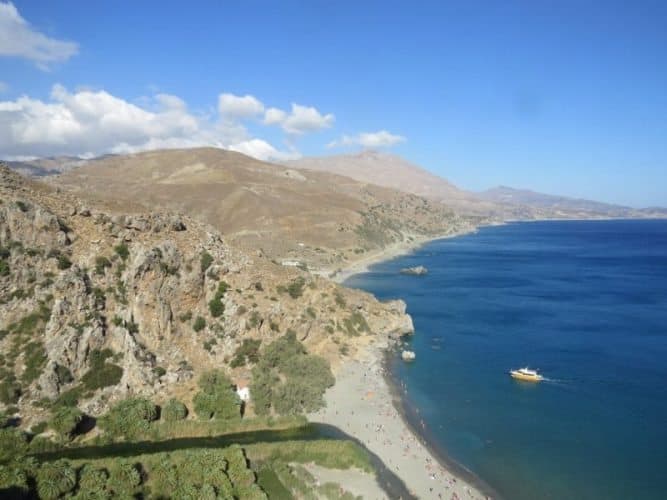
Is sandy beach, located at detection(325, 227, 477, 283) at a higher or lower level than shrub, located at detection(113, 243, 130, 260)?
lower

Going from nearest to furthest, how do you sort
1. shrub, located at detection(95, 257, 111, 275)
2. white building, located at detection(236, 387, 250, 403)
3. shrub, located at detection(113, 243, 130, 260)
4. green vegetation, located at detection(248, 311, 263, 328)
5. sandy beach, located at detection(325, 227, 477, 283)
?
white building, located at detection(236, 387, 250, 403), shrub, located at detection(95, 257, 111, 275), shrub, located at detection(113, 243, 130, 260), green vegetation, located at detection(248, 311, 263, 328), sandy beach, located at detection(325, 227, 477, 283)

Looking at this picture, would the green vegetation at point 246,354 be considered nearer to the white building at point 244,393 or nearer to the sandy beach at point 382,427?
the white building at point 244,393

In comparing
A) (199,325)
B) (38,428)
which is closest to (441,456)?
(199,325)

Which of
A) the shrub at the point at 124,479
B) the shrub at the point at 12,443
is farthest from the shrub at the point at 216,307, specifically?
the shrub at the point at 124,479

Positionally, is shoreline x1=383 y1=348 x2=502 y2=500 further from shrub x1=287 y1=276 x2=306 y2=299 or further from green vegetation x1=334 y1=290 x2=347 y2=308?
shrub x1=287 y1=276 x2=306 y2=299

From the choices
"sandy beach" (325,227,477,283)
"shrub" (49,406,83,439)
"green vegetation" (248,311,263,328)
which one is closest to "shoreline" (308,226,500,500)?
"green vegetation" (248,311,263,328)

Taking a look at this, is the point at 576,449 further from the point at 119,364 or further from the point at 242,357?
the point at 119,364
